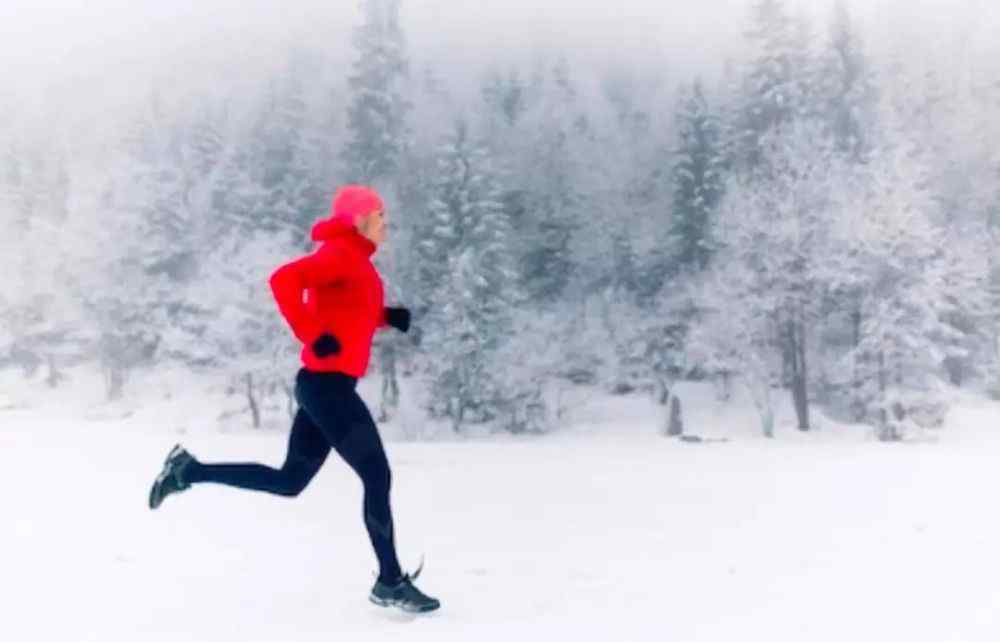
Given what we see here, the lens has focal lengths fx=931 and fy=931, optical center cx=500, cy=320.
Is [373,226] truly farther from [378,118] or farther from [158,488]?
[378,118]

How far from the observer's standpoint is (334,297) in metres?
3.95

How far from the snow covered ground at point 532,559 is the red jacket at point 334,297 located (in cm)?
111

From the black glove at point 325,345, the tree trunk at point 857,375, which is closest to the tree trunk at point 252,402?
the tree trunk at point 857,375

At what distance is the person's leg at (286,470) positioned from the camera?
4.14 m

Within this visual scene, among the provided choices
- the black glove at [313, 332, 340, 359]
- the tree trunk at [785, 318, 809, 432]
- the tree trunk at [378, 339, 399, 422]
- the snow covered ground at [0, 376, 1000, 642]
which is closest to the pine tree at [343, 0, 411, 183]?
the tree trunk at [378, 339, 399, 422]

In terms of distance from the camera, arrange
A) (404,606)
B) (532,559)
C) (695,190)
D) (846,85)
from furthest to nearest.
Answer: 1. (846,85)
2. (695,190)
3. (532,559)
4. (404,606)

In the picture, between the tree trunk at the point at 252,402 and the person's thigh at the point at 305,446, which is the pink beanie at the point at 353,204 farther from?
the tree trunk at the point at 252,402

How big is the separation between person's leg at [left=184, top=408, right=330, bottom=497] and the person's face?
33.1 inches

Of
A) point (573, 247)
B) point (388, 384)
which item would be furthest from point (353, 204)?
point (573, 247)

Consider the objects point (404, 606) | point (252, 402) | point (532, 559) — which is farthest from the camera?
point (252, 402)

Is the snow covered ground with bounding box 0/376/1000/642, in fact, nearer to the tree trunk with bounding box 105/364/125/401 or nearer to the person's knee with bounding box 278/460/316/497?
the person's knee with bounding box 278/460/316/497

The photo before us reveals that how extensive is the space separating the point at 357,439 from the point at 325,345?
454mm

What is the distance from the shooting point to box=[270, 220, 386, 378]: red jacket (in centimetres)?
385

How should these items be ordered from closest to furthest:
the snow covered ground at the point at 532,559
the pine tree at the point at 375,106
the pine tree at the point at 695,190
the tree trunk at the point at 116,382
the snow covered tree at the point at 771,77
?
the snow covered ground at the point at 532,559, the snow covered tree at the point at 771,77, the tree trunk at the point at 116,382, the pine tree at the point at 695,190, the pine tree at the point at 375,106
